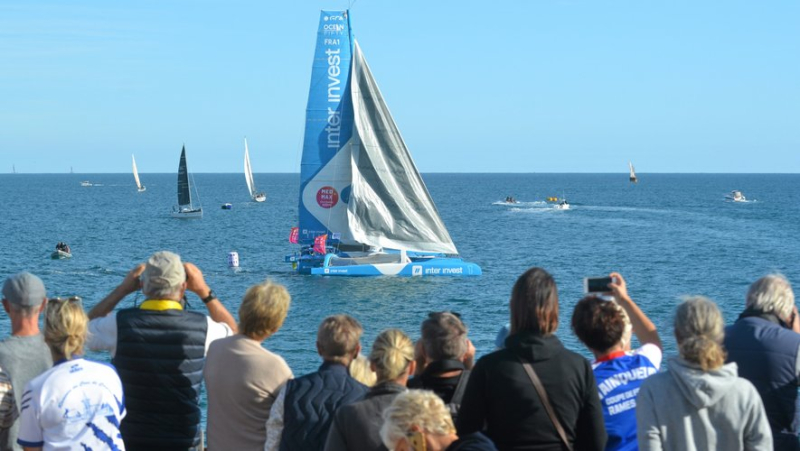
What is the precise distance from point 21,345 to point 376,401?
193 cm

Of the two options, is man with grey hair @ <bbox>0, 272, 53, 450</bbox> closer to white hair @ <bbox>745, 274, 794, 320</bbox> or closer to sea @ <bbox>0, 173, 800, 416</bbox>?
sea @ <bbox>0, 173, 800, 416</bbox>

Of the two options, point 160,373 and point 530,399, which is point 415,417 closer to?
point 530,399

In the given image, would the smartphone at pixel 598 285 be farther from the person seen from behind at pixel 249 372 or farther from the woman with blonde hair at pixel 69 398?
the woman with blonde hair at pixel 69 398

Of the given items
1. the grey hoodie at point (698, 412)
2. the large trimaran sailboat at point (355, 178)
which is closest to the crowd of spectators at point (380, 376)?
the grey hoodie at point (698, 412)

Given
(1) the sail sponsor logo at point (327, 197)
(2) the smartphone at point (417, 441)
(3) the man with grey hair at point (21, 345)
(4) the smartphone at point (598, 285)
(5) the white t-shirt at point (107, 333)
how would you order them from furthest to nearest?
1. (1) the sail sponsor logo at point (327, 197)
2. (5) the white t-shirt at point (107, 333)
3. (4) the smartphone at point (598, 285)
4. (3) the man with grey hair at point (21, 345)
5. (2) the smartphone at point (417, 441)

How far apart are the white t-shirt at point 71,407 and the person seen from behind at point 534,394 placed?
1656 mm

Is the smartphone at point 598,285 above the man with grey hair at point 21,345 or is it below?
above

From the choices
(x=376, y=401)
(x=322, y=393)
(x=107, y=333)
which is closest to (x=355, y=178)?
(x=107, y=333)

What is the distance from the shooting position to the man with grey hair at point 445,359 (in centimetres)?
470

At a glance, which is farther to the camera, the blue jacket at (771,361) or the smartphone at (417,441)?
the blue jacket at (771,361)

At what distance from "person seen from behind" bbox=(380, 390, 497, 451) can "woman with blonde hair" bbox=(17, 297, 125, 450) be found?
1.65m

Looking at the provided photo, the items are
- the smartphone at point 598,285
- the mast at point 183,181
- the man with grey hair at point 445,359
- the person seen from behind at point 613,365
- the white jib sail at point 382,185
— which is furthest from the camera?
the mast at point 183,181

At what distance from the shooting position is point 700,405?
14.6 feet

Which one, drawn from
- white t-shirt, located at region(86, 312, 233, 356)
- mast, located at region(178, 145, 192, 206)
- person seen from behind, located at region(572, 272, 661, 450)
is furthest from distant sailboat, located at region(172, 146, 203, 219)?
person seen from behind, located at region(572, 272, 661, 450)
